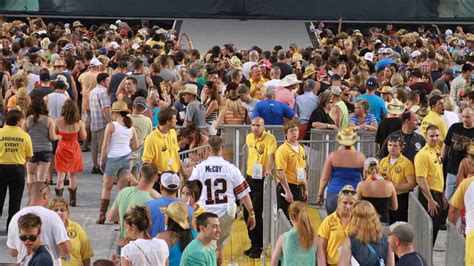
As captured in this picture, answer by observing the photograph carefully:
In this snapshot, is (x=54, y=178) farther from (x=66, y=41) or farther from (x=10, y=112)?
(x=66, y=41)

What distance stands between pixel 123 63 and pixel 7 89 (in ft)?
6.60

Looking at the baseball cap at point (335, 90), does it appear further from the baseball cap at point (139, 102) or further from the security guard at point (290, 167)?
the security guard at point (290, 167)

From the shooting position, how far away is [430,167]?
15000 mm

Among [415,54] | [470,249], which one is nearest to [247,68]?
[415,54]

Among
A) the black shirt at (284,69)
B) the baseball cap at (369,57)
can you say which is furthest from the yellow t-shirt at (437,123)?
the baseball cap at (369,57)

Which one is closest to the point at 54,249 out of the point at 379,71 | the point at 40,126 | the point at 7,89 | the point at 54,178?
the point at 40,126

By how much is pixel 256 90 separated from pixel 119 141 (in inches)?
183

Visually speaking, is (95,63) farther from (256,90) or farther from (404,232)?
(404,232)

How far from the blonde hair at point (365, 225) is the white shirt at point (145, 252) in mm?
1782

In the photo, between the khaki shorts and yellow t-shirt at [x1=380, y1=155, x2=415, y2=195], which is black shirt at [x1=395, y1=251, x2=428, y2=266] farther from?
yellow t-shirt at [x1=380, y1=155, x2=415, y2=195]

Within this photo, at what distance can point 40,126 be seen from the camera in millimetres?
17469

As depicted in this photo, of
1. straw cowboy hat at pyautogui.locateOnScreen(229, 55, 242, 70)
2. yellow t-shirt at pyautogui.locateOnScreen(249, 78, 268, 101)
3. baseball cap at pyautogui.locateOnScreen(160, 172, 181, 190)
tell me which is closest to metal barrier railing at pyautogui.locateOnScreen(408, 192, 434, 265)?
baseball cap at pyautogui.locateOnScreen(160, 172, 181, 190)

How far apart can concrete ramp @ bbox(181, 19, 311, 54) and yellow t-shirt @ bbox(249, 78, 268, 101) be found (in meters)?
15.9

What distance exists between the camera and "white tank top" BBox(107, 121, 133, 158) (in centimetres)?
1691
